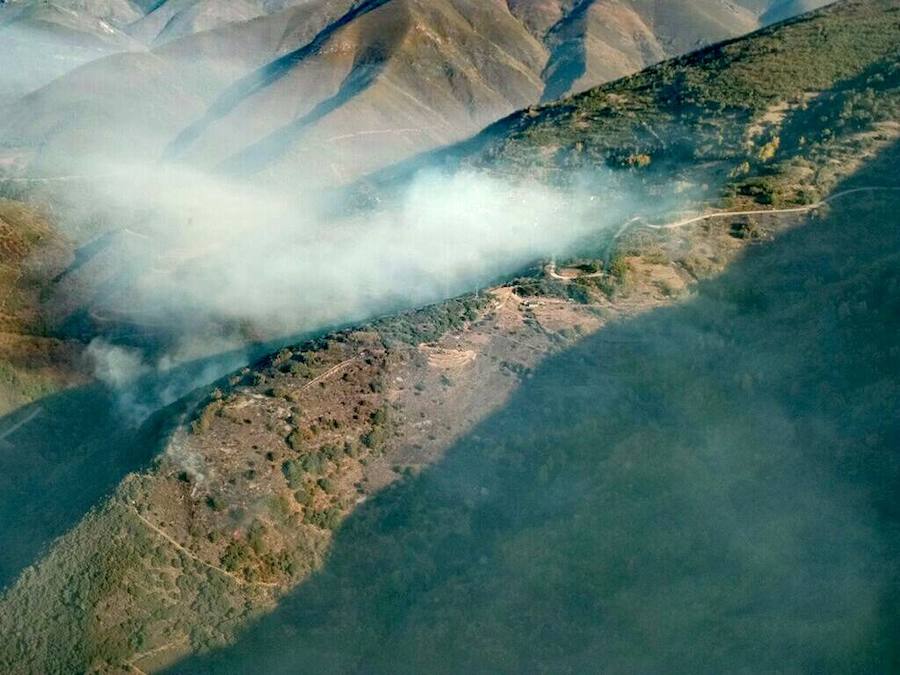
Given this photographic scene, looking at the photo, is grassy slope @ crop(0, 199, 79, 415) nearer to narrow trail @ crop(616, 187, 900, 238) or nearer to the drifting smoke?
the drifting smoke

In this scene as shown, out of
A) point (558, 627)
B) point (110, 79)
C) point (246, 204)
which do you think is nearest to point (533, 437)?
point (558, 627)

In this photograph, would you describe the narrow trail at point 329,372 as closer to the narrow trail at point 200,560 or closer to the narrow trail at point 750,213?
the narrow trail at point 200,560

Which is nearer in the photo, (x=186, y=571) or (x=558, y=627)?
(x=558, y=627)

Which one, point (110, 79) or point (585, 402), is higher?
point (110, 79)

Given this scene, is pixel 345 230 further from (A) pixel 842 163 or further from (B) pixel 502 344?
(A) pixel 842 163

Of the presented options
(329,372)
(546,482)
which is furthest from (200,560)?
(546,482)

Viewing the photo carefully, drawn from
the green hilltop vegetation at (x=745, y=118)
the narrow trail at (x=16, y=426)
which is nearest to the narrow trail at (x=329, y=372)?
the narrow trail at (x=16, y=426)

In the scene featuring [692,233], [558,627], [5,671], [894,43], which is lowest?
[558,627]

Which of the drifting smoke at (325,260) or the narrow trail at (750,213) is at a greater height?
the narrow trail at (750,213)

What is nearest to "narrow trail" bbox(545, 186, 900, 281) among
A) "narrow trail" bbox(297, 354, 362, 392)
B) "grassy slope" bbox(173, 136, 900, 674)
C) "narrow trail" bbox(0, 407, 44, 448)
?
"grassy slope" bbox(173, 136, 900, 674)
